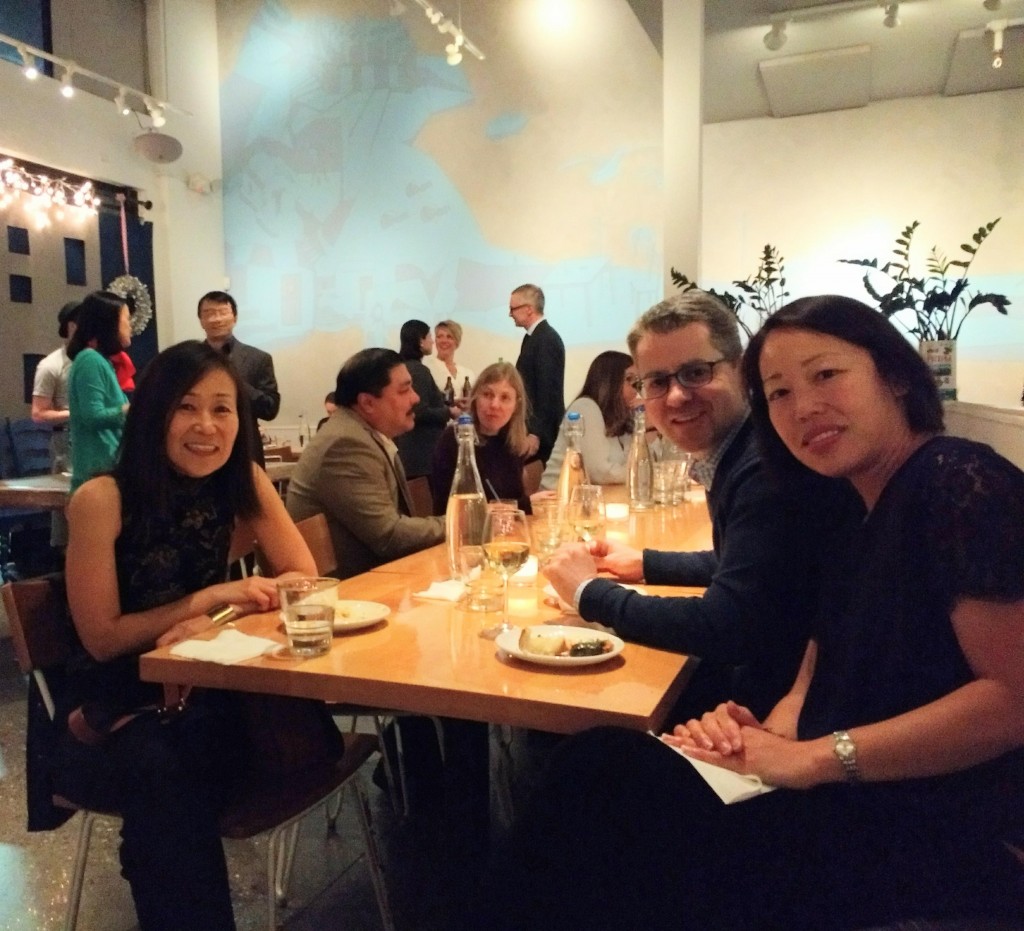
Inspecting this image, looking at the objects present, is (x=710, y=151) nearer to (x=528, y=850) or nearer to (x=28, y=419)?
(x=28, y=419)

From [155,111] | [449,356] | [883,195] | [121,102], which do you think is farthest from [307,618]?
[883,195]

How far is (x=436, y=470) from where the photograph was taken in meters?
3.23

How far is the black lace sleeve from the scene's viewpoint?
3.14 ft

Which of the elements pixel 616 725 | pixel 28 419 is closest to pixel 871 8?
pixel 616 725

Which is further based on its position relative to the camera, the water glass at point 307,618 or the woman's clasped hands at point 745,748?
the water glass at point 307,618

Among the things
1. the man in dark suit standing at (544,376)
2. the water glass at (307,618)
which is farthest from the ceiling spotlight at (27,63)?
the water glass at (307,618)

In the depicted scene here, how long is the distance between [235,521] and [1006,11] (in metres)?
5.25

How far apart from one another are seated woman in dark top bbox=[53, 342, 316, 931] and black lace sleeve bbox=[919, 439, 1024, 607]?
1.13 m

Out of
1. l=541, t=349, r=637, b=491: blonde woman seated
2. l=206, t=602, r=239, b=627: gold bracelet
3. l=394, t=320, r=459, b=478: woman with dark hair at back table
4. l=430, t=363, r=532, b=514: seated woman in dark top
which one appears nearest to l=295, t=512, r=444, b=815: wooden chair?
l=206, t=602, r=239, b=627: gold bracelet

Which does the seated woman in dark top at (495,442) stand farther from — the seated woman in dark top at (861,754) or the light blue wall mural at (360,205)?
the light blue wall mural at (360,205)

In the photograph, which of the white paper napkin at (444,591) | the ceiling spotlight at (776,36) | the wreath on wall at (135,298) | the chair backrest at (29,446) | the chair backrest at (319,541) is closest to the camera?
the white paper napkin at (444,591)

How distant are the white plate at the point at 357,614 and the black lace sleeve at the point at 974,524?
86 centimetres

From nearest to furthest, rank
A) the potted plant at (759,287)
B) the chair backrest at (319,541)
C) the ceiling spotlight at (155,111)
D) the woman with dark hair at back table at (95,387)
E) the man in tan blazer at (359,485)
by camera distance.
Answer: the chair backrest at (319,541) → the man in tan blazer at (359,485) → the woman with dark hair at back table at (95,387) → the potted plant at (759,287) → the ceiling spotlight at (155,111)

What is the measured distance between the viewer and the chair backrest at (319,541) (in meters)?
2.11
